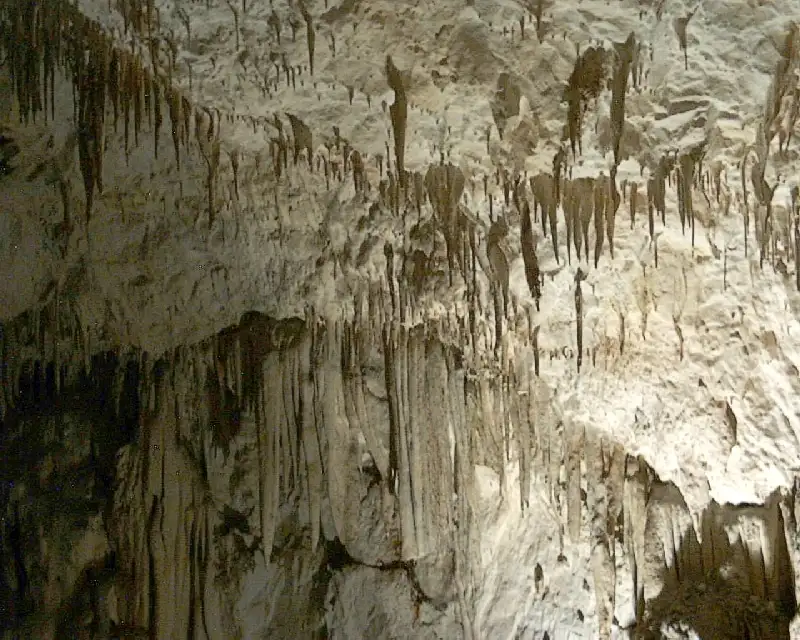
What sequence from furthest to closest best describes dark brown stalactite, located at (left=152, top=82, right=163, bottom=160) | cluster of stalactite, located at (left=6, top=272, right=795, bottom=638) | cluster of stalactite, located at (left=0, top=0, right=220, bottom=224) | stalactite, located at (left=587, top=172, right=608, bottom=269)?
cluster of stalactite, located at (left=6, top=272, right=795, bottom=638) < stalactite, located at (left=587, top=172, right=608, bottom=269) < dark brown stalactite, located at (left=152, top=82, right=163, bottom=160) < cluster of stalactite, located at (left=0, top=0, right=220, bottom=224)

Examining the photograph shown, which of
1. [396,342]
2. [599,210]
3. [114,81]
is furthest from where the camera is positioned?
[396,342]

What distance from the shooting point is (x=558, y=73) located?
8.80ft

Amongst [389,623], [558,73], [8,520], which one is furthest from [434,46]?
[8,520]

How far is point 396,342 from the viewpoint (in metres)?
3.26

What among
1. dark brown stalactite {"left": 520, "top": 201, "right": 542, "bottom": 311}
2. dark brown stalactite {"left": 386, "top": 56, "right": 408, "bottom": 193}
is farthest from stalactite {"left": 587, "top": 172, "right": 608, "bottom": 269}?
dark brown stalactite {"left": 386, "top": 56, "right": 408, "bottom": 193}

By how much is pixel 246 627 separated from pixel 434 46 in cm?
224

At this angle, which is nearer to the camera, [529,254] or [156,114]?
[156,114]

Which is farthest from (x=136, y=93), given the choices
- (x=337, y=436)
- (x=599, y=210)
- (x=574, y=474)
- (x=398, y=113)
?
(x=574, y=474)

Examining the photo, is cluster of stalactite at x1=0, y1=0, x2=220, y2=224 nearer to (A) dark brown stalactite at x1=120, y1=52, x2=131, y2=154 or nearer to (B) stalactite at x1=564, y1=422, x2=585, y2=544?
(A) dark brown stalactite at x1=120, y1=52, x2=131, y2=154

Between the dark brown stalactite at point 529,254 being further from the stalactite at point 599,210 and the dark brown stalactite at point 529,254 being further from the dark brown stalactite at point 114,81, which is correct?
the dark brown stalactite at point 114,81

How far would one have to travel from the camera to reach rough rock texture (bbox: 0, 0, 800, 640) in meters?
2.77

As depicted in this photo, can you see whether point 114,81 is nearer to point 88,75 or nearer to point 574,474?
point 88,75

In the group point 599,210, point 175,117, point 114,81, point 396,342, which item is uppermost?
point 114,81

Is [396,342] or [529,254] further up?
[529,254]
